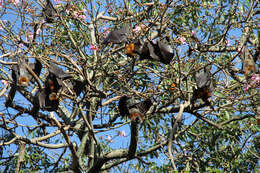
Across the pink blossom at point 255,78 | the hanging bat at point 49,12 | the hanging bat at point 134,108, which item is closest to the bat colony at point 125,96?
the hanging bat at point 134,108

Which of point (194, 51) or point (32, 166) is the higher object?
point (194, 51)

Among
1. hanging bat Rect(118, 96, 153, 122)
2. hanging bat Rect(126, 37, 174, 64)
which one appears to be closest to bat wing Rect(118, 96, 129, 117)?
hanging bat Rect(118, 96, 153, 122)

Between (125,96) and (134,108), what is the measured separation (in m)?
0.23

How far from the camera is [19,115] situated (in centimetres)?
555

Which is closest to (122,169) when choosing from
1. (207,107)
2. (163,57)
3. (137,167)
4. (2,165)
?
(137,167)

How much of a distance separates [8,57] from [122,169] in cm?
274

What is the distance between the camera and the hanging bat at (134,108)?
456cm

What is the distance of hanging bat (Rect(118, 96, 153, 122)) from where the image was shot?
4559 mm

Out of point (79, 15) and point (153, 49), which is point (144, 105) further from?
point (79, 15)

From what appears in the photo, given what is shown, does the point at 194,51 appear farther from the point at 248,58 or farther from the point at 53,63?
the point at 53,63

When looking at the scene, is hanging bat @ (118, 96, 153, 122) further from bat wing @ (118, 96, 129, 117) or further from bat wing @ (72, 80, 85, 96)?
bat wing @ (72, 80, 85, 96)

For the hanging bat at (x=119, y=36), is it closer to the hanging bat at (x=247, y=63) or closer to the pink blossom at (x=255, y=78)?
the hanging bat at (x=247, y=63)

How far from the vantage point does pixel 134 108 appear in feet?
15.3

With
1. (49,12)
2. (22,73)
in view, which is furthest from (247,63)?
(49,12)
